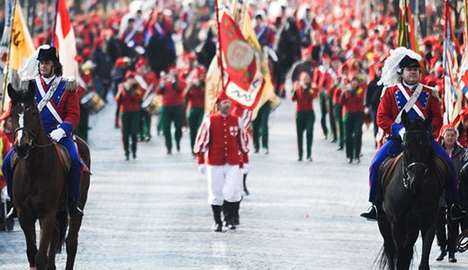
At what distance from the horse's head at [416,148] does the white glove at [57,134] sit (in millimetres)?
→ 3515

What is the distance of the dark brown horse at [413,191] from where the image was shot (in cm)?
2128

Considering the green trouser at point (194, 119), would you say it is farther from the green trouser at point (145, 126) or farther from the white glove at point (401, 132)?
the white glove at point (401, 132)

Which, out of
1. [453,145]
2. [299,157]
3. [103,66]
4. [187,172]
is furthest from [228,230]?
[103,66]

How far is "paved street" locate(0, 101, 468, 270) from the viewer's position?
25.2 m

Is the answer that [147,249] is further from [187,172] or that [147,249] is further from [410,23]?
[187,172]

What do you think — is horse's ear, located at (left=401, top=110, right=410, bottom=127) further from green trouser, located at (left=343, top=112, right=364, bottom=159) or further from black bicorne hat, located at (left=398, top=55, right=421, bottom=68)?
green trouser, located at (left=343, top=112, right=364, bottom=159)

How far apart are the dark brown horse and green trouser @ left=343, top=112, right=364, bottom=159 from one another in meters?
20.3

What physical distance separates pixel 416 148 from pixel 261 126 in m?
23.5

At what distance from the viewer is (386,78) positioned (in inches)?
895

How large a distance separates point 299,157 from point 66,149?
20646 millimetres

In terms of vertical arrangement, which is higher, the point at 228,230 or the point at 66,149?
the point at 66,149

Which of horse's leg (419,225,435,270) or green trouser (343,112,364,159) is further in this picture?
green trouser (343,112,364,159)

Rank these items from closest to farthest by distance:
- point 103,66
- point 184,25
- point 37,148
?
point 37,148, point 103,66, point 184,25

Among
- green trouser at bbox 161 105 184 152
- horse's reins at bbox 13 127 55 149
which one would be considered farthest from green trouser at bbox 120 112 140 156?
horse's reins at bbox 13 127 55 149
